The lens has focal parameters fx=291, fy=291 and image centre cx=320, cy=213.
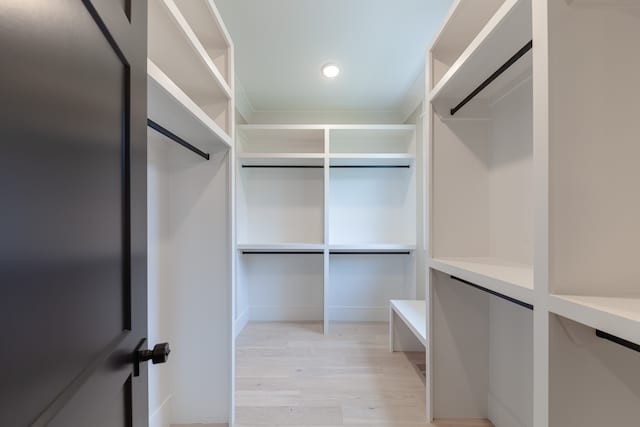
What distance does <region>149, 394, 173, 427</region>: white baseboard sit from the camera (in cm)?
136

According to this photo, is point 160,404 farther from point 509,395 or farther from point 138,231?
point 509,395

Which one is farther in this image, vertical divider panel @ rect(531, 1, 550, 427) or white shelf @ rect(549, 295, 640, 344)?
vertical divider panel @ rect(531, 1, 550, 427)

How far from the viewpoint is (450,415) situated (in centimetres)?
154

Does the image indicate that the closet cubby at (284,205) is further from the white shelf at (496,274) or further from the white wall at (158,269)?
the white shelf at (496,274)

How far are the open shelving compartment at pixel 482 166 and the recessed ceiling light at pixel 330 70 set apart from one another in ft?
3.17

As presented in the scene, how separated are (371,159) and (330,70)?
2.90 ft

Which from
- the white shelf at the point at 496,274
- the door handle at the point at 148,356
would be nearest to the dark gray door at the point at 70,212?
the door handle at the point at 148,356

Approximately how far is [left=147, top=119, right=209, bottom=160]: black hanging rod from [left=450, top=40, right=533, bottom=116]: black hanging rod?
130 centimetres

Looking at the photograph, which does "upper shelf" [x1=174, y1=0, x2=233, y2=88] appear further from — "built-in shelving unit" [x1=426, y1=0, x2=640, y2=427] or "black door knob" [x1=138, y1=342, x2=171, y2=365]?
"black door knob" [x1=138, y1=342, x2=171, y2=365]

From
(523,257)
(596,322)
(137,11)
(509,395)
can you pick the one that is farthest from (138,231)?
(509,395)

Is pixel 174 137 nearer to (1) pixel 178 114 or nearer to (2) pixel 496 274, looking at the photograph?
(1) pixel 178 114

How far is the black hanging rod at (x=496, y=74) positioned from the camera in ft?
3.12

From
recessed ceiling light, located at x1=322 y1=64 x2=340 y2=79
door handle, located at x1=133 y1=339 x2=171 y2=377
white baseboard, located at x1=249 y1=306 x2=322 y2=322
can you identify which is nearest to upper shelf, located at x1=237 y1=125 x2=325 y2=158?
recessed ceiling light, located at x1=322 y1=64 x2=340 y2=79

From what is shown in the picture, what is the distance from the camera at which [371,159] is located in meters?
2.80
